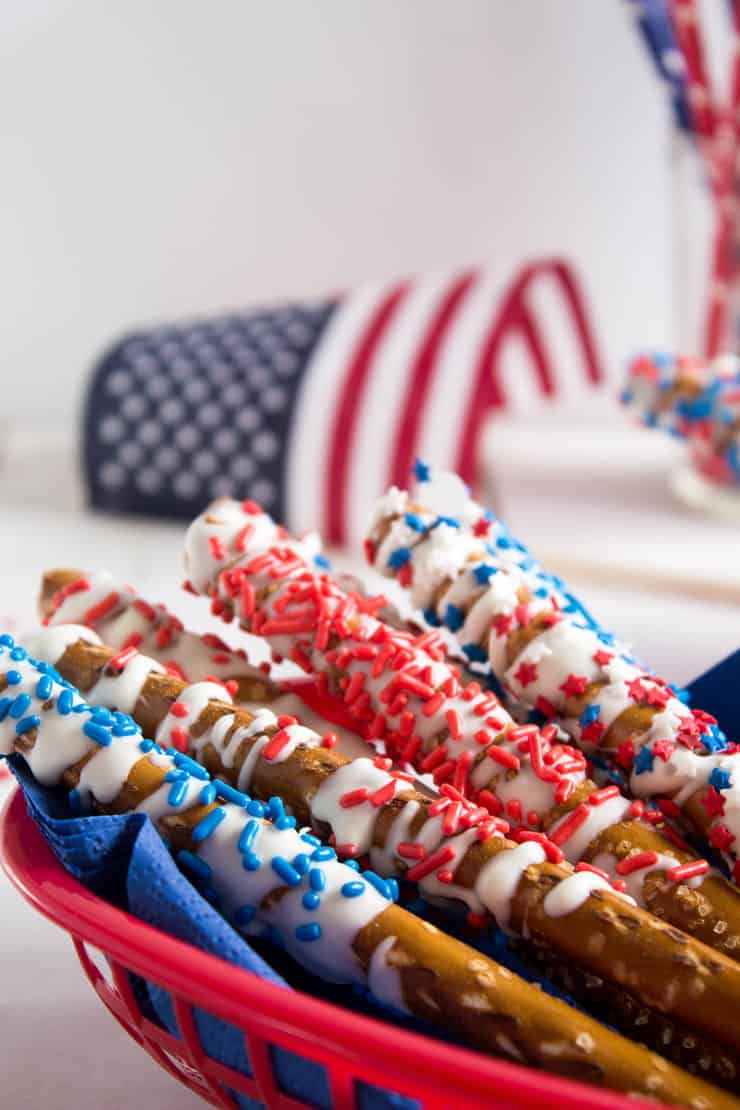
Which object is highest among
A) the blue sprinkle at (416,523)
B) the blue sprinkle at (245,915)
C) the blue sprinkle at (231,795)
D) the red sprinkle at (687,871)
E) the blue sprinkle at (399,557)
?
the blue sprinkle at (416,523)

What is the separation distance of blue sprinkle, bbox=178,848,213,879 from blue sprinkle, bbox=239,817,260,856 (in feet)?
0.04

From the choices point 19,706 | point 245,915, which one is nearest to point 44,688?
point 19,706

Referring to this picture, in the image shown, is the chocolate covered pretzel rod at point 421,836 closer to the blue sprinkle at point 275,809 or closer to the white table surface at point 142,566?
Answer: the blue sprinkle at point 275,809

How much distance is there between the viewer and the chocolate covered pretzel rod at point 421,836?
1.35 ft

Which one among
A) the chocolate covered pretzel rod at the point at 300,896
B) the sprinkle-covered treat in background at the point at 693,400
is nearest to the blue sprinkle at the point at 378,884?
the chocolate covered pretzel rod at the point at 300,896

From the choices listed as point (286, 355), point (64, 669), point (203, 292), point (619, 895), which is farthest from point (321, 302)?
point (619, 895)

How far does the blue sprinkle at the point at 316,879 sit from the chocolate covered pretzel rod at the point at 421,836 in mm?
35

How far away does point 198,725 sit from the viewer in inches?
19.7

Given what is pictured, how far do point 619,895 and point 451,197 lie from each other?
1778 mm

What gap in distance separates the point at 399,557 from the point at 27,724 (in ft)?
0.70

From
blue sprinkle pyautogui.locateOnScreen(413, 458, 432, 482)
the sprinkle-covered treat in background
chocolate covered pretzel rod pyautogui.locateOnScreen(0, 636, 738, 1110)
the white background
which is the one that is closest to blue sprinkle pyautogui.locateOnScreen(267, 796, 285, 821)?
chocolate covered pretzel rod pyautogui.locateOnScreen(0, 636, 738, 1110)

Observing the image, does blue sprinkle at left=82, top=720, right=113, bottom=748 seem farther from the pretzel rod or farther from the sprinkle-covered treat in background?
the sprinkle-covered treat in background

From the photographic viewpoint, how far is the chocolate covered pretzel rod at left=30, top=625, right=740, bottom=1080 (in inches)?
16.2

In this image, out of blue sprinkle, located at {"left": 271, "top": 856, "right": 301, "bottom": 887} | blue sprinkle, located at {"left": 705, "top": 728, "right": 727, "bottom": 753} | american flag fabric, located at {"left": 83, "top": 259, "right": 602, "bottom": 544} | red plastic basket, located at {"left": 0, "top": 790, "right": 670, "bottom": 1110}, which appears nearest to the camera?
red plastic basket, located at {"left": 0, "top": 790, "right": 670, "bottom": 1110}
